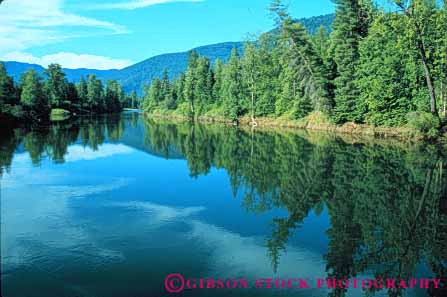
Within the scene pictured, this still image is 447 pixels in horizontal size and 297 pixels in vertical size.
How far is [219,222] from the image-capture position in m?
16.9

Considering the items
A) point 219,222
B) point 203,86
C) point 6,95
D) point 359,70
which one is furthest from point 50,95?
point 219,222

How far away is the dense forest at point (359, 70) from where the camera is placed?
4141cm

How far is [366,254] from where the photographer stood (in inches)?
507

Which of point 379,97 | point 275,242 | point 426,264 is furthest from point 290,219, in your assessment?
point 379,97

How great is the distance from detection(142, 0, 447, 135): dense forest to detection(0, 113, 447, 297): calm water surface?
15009 millimetres

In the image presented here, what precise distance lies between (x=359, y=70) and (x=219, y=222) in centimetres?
4005

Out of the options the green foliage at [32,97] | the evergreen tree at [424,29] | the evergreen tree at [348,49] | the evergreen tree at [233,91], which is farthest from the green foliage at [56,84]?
the evergreen tree at [424,29]

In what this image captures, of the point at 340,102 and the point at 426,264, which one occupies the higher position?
the point at 340,102

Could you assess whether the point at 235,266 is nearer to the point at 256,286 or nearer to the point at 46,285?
the point at 256,286

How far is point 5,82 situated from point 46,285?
6797cm

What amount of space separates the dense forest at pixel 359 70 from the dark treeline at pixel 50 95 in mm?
39281

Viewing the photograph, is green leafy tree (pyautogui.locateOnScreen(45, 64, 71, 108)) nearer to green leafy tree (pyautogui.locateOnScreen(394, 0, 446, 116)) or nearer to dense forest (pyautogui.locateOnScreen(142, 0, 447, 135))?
dense forest (pyautogui.locateOnScreen(142, 0, 447, 135))

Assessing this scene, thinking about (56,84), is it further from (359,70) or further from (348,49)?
(359,70)

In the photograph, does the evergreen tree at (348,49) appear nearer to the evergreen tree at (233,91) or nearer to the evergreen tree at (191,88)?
the evergreen tree at (233,91)
